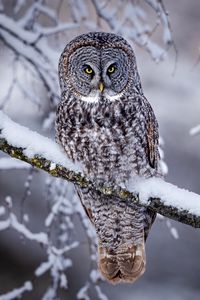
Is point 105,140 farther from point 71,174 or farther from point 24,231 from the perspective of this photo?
point 24,231

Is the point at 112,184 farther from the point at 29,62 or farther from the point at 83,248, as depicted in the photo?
the point at 83,248

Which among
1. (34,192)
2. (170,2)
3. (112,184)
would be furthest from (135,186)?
(170,2)

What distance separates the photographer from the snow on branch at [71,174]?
3.39 metres

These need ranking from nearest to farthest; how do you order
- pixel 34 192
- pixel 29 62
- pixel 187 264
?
pixel 29 62
pixel 34 192
pixel 187 264

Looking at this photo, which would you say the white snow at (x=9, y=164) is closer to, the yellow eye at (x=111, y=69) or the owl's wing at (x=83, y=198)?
the owl's wing at (x=83, y=198)

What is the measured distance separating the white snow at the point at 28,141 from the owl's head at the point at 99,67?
25.8 inches

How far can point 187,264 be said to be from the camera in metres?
8.23

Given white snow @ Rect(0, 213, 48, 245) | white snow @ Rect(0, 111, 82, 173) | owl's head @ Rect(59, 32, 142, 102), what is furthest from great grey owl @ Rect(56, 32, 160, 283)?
white snow @ Rect(0, 111, 82, 173)

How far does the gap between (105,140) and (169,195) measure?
685mm

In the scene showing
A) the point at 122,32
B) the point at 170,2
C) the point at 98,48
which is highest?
the point at 170,2

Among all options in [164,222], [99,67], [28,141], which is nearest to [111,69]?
[99,67]

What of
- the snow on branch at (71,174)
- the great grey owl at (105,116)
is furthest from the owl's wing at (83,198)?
the snow on branch at (71,174)

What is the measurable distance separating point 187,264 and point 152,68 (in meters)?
1.94

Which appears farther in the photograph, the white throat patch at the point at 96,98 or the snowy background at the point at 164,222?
the snowy background at the point at 164,222
